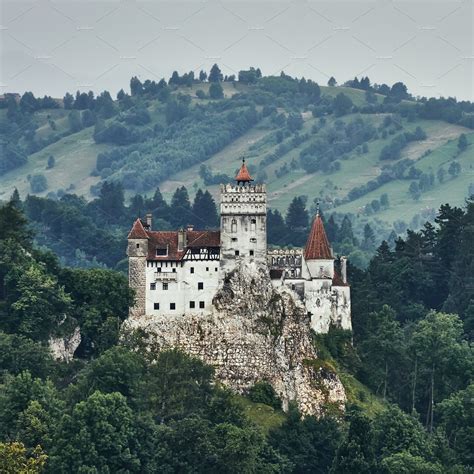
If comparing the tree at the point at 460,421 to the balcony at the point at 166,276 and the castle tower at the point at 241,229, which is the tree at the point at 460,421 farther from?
the balcony at the point at 166,276

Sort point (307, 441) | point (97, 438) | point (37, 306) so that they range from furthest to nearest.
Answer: point (37, 306), point (307, 441), point (97, 438)

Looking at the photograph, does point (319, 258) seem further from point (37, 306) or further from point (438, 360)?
point (37, 306)

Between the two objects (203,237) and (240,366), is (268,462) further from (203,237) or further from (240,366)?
(203,237)

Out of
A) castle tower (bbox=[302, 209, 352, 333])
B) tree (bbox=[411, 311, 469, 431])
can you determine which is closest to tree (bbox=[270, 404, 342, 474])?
castle tower (bbox=[302, 209, 352, 333])

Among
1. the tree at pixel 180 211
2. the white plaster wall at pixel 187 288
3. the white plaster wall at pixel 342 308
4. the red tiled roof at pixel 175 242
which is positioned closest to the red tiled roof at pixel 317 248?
the white plaster wall at pixel 342 308

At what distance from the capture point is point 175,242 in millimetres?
112438

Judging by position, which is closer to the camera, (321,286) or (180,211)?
(321,286)

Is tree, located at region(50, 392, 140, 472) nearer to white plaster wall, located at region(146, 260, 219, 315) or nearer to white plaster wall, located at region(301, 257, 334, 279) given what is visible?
white plaster wall, located at region(146, 260, 219, 315)

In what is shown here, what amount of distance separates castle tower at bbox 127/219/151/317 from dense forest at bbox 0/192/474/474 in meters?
0.82

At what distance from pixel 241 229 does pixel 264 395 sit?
961 cm

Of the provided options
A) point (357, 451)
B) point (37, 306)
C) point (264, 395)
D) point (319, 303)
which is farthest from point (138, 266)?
point (357, 451)

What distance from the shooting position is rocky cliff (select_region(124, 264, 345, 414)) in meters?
111

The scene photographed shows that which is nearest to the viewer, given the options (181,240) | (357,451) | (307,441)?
(357,451)

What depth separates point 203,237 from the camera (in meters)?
112
